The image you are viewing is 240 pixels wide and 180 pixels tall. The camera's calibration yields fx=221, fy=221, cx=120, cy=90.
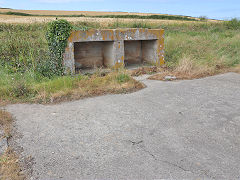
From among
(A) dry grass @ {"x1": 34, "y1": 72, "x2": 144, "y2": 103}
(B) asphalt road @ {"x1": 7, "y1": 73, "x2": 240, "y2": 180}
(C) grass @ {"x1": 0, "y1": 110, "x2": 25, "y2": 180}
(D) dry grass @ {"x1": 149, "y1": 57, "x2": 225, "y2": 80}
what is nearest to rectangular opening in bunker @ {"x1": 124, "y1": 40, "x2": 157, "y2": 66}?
(D) dry grass @ {"x1": 149, "y1": 57, "x2": 225, "y2": 80}

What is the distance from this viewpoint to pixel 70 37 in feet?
22.1

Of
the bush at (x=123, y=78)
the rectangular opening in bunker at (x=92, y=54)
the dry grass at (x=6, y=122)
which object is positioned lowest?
the dry grass at (x=6, y=122)

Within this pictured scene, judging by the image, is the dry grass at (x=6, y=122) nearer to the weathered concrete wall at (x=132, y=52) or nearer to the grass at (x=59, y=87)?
the grass at (x=59, y=87)

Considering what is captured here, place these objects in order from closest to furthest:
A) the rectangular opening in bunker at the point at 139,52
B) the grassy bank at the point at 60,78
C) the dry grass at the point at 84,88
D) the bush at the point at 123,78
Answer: the dry grass at the point at 84,88, the grassy bank at the point at 60,78, the bush at the point at 123,78, the rectangular opening in bunker at the point at 139,52

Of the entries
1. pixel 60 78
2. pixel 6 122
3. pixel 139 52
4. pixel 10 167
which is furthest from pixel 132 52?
pixel 10 167

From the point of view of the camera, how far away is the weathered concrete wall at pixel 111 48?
22.9ft

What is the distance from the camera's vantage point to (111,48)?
7.98 m

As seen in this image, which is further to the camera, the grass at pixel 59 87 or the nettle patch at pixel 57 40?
the nettle patch at pixel 57 40

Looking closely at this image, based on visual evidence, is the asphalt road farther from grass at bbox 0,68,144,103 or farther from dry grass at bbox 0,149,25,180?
grass at bbox 0,68,144,103

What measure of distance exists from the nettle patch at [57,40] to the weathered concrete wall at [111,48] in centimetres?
16

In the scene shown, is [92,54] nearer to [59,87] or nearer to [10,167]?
[59,87]

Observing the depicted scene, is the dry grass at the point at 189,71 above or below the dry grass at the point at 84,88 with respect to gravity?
above

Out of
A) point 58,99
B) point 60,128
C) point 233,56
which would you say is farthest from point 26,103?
point 233,56

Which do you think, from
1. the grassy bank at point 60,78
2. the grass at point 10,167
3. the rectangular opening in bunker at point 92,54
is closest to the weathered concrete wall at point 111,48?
the rectangular opening in bunker at point 92,54
